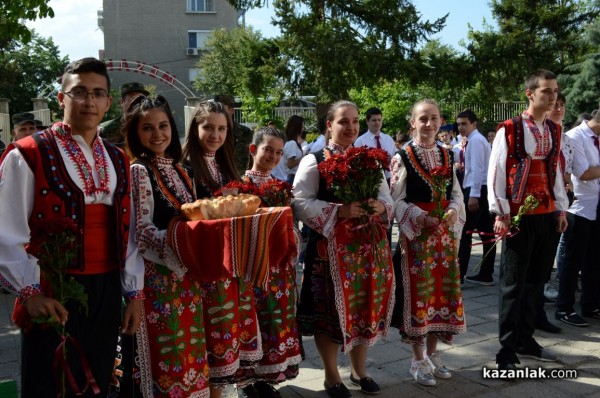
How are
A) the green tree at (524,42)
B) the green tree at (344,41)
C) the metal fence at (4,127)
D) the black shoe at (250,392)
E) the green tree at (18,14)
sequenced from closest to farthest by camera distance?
1. the black shoe at (250,392)
2. the green tree at (18,14)
3. the metal fence at (4,127)
4. the green tree at (344,41)
5. the green tree at (524,42)

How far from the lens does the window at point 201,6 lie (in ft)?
139

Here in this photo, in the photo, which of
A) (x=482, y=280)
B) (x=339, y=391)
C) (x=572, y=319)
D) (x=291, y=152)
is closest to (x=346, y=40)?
(x=291, y=152)

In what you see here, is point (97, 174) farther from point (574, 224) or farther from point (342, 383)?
point (574, 224)

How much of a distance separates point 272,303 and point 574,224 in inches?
146

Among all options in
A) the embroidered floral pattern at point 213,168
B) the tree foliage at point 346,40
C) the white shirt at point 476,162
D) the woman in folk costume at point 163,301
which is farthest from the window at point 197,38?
the woman in folk costume at point 163,301

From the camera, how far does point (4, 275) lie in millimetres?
2559

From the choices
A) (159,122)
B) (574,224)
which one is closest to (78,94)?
(159,122)

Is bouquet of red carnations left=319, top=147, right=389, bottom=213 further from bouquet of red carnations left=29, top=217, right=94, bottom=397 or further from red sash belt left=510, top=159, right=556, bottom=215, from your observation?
bouquet of red carnations left=29, top=217, right=94, bottom=397

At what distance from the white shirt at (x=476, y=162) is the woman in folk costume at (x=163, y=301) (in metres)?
5.13

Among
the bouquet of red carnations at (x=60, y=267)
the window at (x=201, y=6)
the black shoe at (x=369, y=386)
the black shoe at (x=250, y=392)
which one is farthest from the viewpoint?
the window at (x=201, y=6)

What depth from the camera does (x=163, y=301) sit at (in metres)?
3.31

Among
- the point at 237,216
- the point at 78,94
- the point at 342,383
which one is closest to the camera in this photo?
the point at 78,94

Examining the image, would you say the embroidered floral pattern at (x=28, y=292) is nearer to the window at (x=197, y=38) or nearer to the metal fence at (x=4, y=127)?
the metal fence at (x=4, y=127)

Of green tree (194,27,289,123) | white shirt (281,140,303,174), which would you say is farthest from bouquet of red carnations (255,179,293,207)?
green tree (194,27,289,123)
